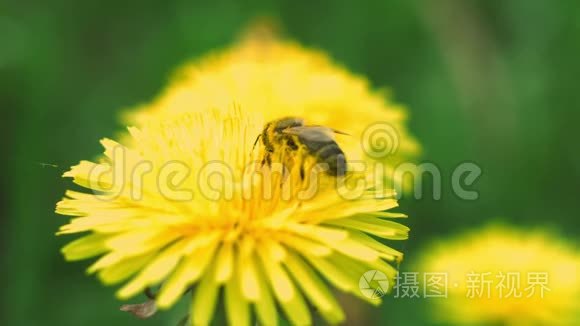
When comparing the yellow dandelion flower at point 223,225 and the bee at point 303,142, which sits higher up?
the bee at point 303,142

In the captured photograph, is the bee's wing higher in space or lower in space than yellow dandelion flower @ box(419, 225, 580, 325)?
higher

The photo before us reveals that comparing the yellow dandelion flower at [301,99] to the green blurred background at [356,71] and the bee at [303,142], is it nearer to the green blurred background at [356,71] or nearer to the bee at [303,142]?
the bee at [303,142]

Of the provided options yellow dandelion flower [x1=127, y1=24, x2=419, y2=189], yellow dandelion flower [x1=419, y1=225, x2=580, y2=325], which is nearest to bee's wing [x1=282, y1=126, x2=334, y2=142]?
yellow dandelion flower [x1=127, y1=24, x2=419, y2=189]

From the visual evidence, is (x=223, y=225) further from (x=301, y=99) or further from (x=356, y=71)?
(x=356, y=71)

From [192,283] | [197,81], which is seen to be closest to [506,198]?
[197,81]

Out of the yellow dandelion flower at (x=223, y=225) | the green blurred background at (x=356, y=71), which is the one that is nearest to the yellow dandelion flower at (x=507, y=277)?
the green blurred background at (x=356, y=71)

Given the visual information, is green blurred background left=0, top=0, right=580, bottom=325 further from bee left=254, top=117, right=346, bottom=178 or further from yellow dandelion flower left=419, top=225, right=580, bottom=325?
bee left=254, top=117, right=346, bottom=178
